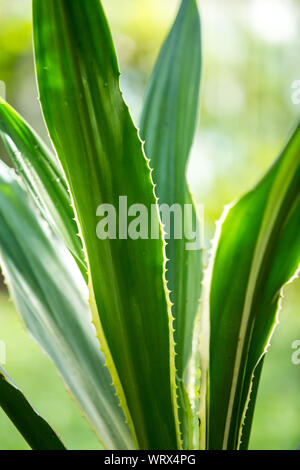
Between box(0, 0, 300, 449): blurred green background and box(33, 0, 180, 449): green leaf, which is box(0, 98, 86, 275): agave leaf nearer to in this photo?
box(33, 0, 180, 449): green leaf

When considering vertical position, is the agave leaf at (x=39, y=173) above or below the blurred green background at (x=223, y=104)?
below

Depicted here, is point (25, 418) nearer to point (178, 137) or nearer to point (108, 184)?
point (108, 184)

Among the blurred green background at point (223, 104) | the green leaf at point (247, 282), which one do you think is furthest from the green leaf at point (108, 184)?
the blurred green background at point (223, 104)

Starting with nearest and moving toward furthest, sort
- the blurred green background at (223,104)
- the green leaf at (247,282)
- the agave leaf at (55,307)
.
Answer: the green leaf at (247,282)
the agave leaf at (55,307)
the blurred green background at (223,104)

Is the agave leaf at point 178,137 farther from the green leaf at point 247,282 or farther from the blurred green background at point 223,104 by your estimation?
the blurred green background at point 223,104

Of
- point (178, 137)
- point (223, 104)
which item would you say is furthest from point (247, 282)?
point (223, 104)

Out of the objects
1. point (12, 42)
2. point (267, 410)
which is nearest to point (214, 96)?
point (12, 42)

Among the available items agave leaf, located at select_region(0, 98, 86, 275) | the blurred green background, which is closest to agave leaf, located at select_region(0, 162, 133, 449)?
agave leaf, located at select_region(0, 98, 86, 275)

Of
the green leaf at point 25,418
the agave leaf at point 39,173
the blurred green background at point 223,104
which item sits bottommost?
the green leaf at point 25,418
